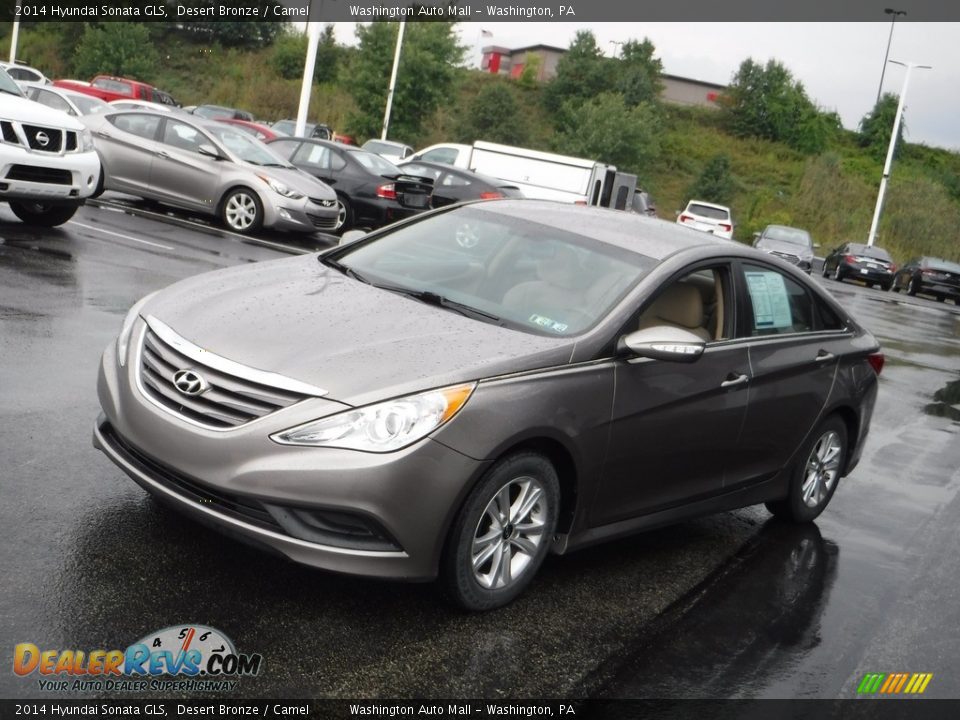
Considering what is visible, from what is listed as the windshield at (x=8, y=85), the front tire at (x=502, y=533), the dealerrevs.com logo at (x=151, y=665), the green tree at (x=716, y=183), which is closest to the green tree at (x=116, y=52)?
the green tree at (x=716, y=183)

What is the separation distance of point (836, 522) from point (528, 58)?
300ft

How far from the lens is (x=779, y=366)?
224 inches

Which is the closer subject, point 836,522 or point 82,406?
point 82,406

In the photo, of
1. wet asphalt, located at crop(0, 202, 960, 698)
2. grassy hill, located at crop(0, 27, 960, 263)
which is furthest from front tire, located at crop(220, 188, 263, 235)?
grassy hill, located at crop(0, 27, 960, 263)

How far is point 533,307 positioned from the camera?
4.89m

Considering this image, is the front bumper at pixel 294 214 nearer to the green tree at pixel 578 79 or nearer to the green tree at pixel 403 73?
the green tree at pixel 403 73

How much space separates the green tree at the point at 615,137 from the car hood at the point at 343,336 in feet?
169

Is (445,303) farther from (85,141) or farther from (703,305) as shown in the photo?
Result: (85,141)

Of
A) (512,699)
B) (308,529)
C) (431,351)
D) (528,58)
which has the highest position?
(528,58)

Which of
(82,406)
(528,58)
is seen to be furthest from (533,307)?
(528,58)

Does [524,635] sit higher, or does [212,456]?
[212,456]

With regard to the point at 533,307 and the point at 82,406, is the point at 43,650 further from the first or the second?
the point at 82,406

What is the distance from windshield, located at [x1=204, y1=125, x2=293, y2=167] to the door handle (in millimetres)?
12626

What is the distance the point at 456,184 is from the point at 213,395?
55.1 ft
